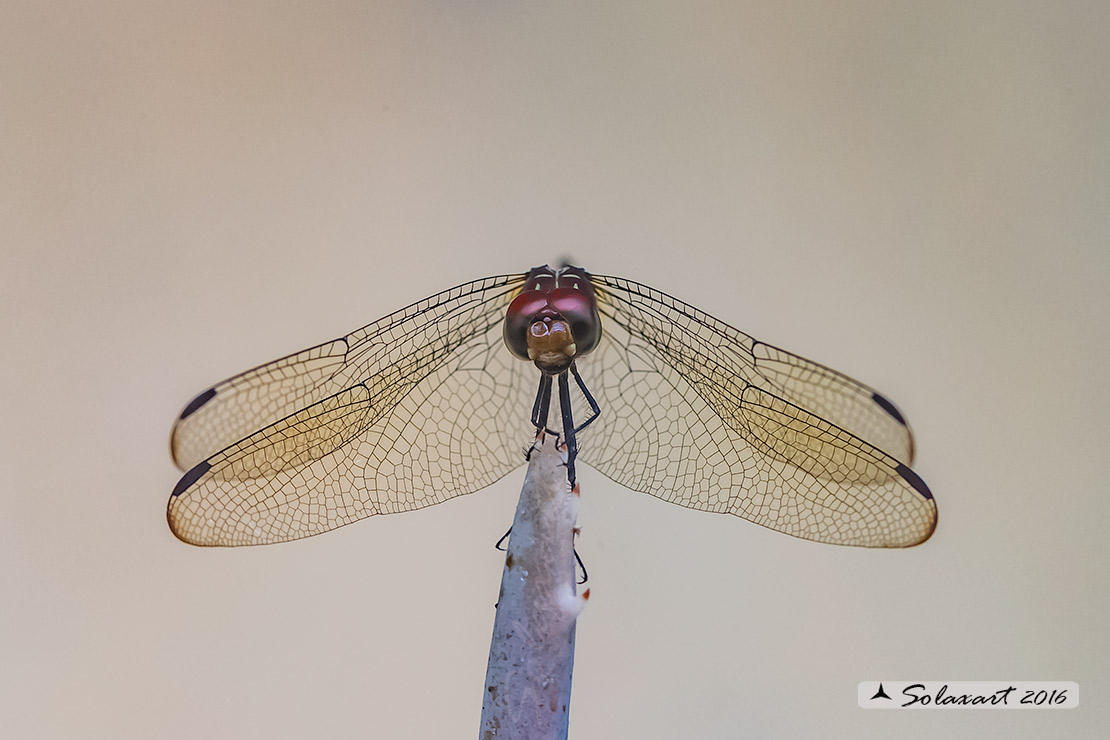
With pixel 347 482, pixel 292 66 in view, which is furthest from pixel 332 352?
pixel 292 66

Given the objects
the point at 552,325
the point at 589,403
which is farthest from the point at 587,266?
the point at 552,325

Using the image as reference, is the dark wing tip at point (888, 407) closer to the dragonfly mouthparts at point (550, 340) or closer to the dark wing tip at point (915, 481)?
the dark wing tip at point (915, 481)

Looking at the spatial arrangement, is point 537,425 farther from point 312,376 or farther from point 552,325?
point 312,376

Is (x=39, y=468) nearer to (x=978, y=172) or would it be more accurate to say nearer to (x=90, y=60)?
(x=90, y=60)

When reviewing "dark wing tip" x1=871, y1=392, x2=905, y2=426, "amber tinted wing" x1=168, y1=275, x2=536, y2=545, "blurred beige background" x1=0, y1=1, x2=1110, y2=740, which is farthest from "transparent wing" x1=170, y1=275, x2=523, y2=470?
"blurred beige background" x1=0, y1=1, x2=1110, y2=740

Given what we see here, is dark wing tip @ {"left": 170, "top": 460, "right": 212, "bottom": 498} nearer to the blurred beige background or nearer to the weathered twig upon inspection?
the weathered twig

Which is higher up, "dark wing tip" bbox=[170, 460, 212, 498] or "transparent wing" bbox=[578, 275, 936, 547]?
"transparent wing" bbox=[578, 275, 936, 547]
